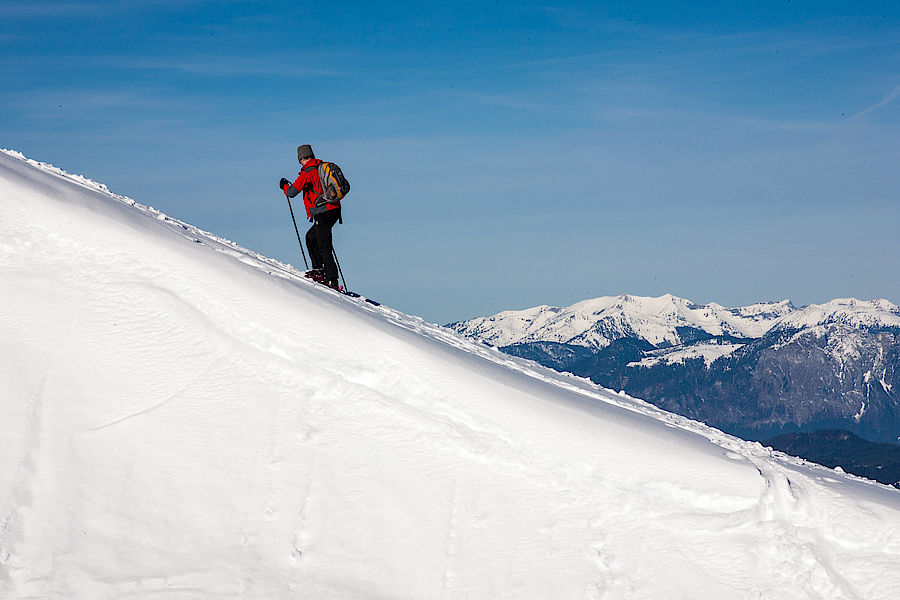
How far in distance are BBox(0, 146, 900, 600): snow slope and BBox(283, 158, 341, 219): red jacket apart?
4558mm

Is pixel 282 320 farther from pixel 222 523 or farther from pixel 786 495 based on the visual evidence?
pixel 786 495

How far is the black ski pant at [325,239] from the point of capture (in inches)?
704

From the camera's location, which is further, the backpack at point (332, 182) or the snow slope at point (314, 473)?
the backpack at point (332, 182)

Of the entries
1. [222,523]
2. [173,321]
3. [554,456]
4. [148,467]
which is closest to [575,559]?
[554,456]

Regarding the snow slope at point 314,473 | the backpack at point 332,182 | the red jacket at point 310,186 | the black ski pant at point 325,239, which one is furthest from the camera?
the black ski pant at point 325,239

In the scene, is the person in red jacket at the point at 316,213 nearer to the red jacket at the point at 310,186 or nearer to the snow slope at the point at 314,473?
the red jacket at the point at 310,186

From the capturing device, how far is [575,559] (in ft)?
32.9

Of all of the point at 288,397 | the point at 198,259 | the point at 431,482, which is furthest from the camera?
the point at 198,259

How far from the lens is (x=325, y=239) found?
18016 millimetres

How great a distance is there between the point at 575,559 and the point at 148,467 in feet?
17.3

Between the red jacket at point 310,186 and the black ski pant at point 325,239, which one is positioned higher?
the red jacket at point 310,186

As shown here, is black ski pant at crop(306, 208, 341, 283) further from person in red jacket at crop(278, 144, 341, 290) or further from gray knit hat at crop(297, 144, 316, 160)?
gray knit hat at crop(297, 144, 316, 160)

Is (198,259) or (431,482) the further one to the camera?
(198,259)

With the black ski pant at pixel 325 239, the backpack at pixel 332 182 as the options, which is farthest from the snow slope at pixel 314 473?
the black ski pant at pixel 325 239
